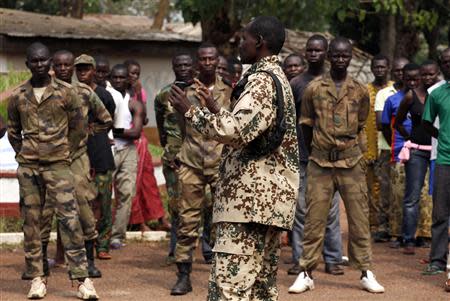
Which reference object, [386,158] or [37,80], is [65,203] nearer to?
[37,80]

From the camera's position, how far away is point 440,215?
962cm

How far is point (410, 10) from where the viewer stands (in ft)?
65.2

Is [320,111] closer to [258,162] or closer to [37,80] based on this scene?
[37,80]

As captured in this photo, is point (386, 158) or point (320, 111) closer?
point (320, 111)

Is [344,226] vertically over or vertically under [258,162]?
under

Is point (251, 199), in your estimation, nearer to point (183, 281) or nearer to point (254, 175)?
point (254, 175)

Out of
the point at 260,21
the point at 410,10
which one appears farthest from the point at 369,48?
the point at 260,21

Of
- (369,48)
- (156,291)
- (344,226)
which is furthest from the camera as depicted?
(369,48)

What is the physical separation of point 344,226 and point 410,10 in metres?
7.76

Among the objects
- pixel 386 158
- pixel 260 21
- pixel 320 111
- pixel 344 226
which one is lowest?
pixel 344 226

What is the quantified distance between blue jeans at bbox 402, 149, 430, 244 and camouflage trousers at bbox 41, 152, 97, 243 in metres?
3.52

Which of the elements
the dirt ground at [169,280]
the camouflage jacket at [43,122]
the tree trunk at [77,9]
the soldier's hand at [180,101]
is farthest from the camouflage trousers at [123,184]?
the tree trunk at [77,9]

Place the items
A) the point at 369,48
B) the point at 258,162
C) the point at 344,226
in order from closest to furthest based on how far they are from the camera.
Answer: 1. the point at 258,162
2. the point at 344,226
3. the point at 369,48

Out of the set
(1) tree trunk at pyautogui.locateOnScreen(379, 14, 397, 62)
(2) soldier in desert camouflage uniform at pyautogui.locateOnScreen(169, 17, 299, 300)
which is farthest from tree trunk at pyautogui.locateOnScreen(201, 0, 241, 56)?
(2) soldier in desert camouflage uniform at pyautogui.locateOnScreen(169, 17, 299, 300)
